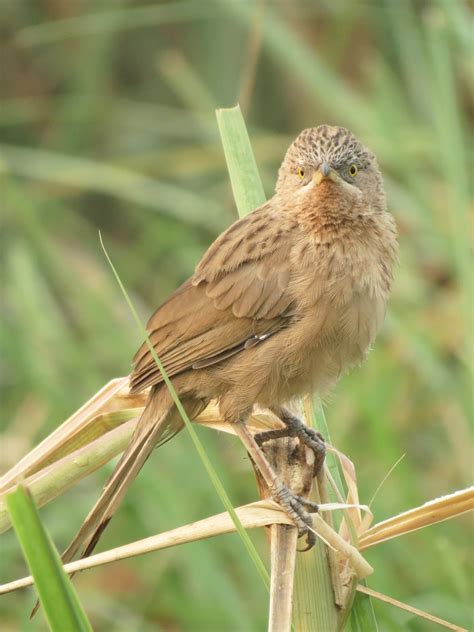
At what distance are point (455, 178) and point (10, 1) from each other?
3881 mm

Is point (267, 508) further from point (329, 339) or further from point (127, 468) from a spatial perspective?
point (329, 339)

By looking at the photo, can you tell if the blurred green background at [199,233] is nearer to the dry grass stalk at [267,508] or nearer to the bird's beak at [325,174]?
the dry grass stalk at [267,508]

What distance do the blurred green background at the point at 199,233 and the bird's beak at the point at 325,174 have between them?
581 mm

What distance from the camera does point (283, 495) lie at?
2.50 metres

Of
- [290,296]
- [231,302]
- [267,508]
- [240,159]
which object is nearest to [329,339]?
[290,296]

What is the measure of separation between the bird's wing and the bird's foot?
0.73 meters

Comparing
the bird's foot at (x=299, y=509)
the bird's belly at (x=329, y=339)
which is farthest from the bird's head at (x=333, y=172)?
the bird's foot at (x=299, y=509)

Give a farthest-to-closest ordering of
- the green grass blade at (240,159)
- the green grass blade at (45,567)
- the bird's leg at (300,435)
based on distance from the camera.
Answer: the green grass blade at (240,159)
the bird's leg at (300,435)
the green grass blade at (45,567)

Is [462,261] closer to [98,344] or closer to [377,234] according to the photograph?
[377,234]

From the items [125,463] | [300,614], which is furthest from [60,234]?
[300,614]

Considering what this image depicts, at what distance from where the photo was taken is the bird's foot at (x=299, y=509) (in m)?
2.36

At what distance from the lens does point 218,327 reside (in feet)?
10.8

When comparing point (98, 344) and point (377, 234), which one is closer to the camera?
point (377, 234)

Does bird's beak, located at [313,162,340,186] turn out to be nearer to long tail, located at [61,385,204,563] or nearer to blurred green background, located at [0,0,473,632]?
blurred green background, located at [0,0,473,632]
